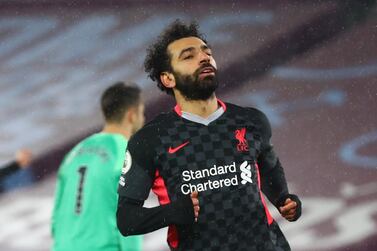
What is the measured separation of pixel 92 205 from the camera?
273cm

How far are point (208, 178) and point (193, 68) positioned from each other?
12.2 inches

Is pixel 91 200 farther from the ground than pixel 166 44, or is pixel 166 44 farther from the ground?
pixel 166 44

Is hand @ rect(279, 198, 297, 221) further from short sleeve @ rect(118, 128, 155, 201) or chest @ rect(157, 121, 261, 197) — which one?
short sleeve @ rect(118, 128, 155, 201)

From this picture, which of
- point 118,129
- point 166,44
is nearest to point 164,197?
point 166,44

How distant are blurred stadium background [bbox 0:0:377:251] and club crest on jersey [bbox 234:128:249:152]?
3.03 m

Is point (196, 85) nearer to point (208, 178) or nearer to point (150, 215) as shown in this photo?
point (208, 178)

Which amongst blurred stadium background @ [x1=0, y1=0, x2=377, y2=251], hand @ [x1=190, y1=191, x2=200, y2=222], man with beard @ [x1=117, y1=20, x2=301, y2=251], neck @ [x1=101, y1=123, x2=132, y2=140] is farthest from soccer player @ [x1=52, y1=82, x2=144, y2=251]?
blurred stadium background @ [x1=0, y1=0, x2=377, y2=251]

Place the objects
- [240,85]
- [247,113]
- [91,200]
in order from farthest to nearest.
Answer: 1. [240,85]
2. [91,200]
3. [247,113]

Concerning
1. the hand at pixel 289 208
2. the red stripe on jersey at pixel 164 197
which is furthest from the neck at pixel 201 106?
the hand at pixel 289 208

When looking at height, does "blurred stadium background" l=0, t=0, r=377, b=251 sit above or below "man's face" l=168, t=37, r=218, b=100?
above

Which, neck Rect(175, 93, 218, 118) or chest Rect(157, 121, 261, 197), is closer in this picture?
chest Rect(157, 121, 261, 197)

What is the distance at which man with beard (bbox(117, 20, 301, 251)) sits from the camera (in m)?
1.80

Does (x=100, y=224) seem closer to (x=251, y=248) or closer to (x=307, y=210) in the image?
(x=251, y=248)

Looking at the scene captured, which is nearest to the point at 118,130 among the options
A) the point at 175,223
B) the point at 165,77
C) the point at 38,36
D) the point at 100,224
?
the point at 100,224
